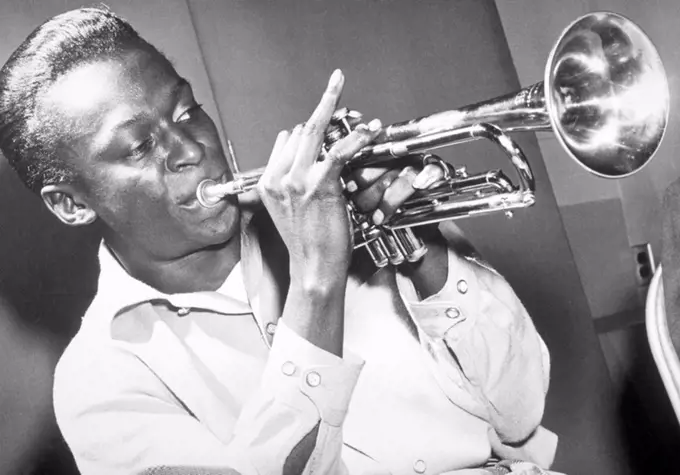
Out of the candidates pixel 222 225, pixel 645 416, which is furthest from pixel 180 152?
pixel 645 416

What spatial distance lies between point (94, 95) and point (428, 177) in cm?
70

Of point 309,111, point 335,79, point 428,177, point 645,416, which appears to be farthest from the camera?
point 645,416

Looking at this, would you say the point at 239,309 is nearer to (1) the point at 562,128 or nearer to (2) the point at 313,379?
(2) the point at 313,379

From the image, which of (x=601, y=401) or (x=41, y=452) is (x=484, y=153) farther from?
(x=41, y=452)

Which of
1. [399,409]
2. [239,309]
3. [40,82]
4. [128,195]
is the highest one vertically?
[40,82]

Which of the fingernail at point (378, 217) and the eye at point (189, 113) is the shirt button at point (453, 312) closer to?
the fingernail at point (378, 217)

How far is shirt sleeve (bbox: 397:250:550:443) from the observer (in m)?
1.47

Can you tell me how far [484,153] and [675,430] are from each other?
112 centimetres

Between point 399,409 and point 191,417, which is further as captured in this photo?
point 399,409

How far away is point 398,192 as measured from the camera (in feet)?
4.37

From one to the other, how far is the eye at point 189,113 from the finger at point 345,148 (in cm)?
41

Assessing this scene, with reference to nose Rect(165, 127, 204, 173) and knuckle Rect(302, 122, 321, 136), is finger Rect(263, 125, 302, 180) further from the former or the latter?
nose Rect(165, 127, 204, 173)

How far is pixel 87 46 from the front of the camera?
1.36 metres

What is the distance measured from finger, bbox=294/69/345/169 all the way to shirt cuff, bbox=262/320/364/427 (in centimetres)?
32
